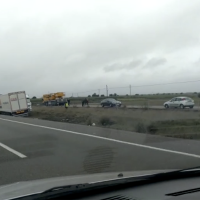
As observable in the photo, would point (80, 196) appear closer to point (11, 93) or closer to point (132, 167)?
point (132, 167)

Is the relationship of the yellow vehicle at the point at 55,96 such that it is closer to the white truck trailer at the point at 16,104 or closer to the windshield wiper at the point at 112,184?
the white truck trailer at the point at 16,104

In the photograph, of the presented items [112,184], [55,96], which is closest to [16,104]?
[55,96]

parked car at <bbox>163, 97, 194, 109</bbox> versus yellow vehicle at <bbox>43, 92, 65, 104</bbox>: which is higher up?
yellow vehicle at <bbox>43, 92, 65, 104</bbox>

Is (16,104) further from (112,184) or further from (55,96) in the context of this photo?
(112,184)

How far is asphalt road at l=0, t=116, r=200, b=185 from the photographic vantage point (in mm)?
8680

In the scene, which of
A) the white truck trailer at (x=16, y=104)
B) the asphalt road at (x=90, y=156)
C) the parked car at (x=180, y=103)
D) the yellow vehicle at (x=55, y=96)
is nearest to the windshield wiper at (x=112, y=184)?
the asphalt road at (x=90, y=156)

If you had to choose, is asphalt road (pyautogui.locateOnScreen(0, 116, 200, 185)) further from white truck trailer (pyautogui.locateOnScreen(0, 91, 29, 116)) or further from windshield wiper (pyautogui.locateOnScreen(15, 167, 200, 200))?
white truck trailer (pyautogui.locateOnScreen(0, 91, 29, 116))

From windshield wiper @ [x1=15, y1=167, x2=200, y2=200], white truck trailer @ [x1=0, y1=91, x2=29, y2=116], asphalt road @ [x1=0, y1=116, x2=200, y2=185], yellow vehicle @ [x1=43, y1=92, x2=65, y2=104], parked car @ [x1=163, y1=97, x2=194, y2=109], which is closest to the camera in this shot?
windshield wiper @ [x1=15, y1=167, x2=200, y2=200]

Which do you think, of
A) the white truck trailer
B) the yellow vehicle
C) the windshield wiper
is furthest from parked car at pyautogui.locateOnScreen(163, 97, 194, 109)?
the yellow vehicle

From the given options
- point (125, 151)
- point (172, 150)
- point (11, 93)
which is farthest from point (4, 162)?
point (11, 93)

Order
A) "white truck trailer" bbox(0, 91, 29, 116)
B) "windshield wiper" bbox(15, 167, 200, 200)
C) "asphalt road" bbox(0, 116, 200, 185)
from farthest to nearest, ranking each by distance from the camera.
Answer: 1. "white truck trailer" bbox(0, 91, 29, 116)
2. "asphalt road" bbox(0, 116, 200, 185)
3. "windshield wiper" bbox(15, 167, 200, 200)

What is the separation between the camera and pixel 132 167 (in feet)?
29.0

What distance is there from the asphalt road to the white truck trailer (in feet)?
101

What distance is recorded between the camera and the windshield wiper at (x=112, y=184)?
361cm
